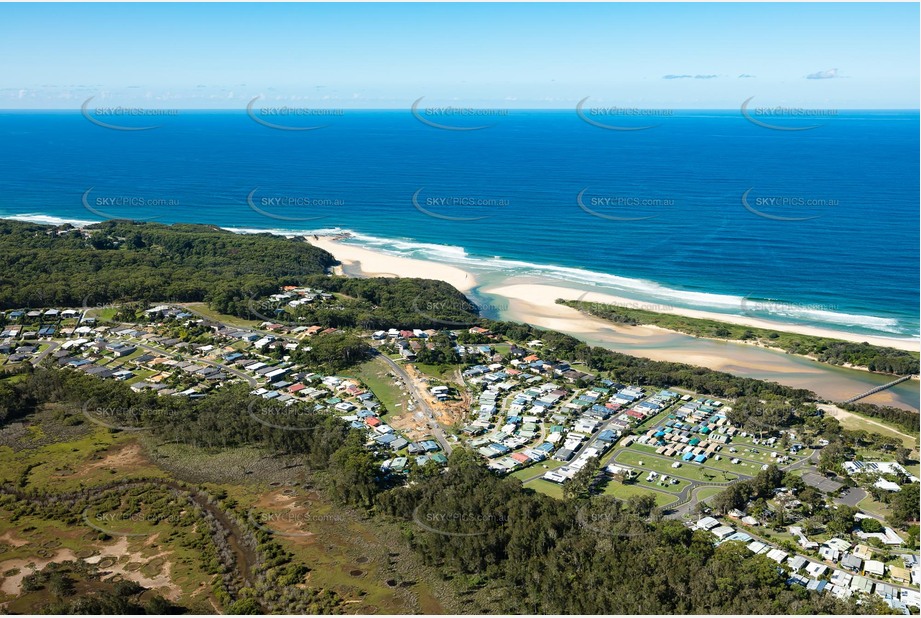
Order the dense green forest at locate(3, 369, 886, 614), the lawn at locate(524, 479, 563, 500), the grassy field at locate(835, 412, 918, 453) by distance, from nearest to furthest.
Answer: the dense green forest at locate(3, 369, 886, 614) → the lawn at locate(524, 479, 563, 500) → the grassy field at locate(835, 412, 918, 453)

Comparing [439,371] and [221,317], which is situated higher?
[221,317]

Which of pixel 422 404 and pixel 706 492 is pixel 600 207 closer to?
pixel 422 404

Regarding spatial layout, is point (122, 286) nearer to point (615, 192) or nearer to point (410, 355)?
point (410, 355)

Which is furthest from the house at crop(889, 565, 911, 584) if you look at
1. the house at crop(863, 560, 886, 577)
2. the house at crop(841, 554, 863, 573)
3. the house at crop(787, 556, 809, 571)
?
the house at crop(787, 556, 809, 571)

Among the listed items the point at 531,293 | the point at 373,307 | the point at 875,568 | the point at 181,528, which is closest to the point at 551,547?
the point at 875,568

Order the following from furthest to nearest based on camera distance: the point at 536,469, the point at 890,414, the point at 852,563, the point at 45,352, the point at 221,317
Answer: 1. the point at 221,317
2. the point at 45,352
3. the point at 890,414
4. the point at 536,469
5. the point at 852,563

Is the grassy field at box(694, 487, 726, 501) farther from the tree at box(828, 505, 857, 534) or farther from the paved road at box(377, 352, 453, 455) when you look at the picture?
the paved road at box(377, 352, 453, 455)
